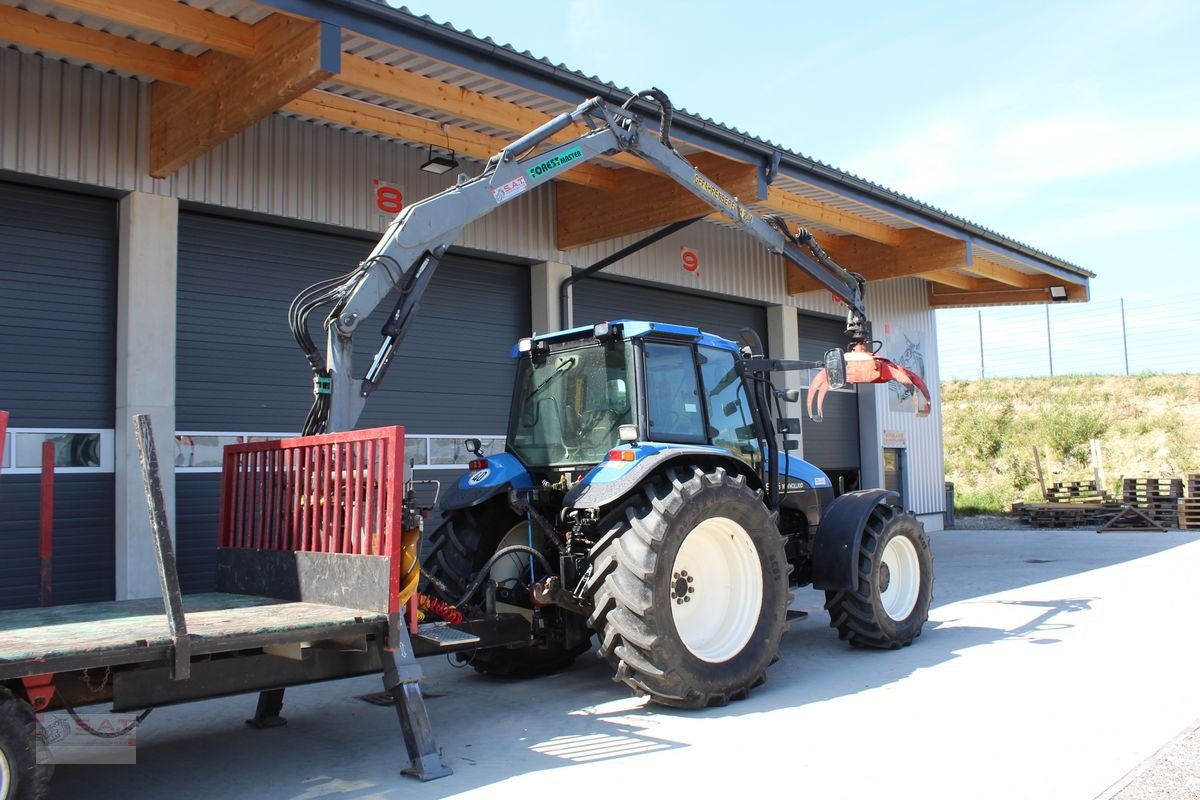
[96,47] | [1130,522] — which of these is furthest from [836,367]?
[1130,522]

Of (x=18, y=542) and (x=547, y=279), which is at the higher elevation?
(x=547, y=279)

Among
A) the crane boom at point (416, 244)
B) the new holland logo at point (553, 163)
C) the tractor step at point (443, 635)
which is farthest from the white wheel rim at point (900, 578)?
the new holland logo at point (553, 163)

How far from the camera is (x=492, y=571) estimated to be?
21.9 ft

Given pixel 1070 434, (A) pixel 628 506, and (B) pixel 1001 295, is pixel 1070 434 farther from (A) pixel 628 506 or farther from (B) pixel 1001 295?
(A) pixel 628 506

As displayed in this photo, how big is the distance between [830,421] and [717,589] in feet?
36.8

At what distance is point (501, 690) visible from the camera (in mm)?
6828

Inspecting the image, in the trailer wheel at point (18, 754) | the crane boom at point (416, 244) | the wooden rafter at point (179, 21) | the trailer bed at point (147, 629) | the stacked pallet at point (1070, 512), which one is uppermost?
the wooden rafter at point (179, 21)

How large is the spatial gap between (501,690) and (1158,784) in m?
4.03

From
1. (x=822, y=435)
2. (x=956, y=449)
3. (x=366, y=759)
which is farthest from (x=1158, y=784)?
(x=956, y=449)

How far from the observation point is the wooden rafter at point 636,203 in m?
11.1

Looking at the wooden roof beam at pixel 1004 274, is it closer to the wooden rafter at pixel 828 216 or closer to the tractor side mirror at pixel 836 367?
the wooden rafter at pixel 828 216

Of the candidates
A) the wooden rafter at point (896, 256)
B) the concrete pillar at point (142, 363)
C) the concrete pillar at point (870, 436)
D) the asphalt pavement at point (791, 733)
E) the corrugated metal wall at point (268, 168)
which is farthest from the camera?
the concrete pillar at point (870, 436)

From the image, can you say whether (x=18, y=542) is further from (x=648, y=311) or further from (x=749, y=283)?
(x=749, y=283)

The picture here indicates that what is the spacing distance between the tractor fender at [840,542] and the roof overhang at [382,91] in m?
4.44
